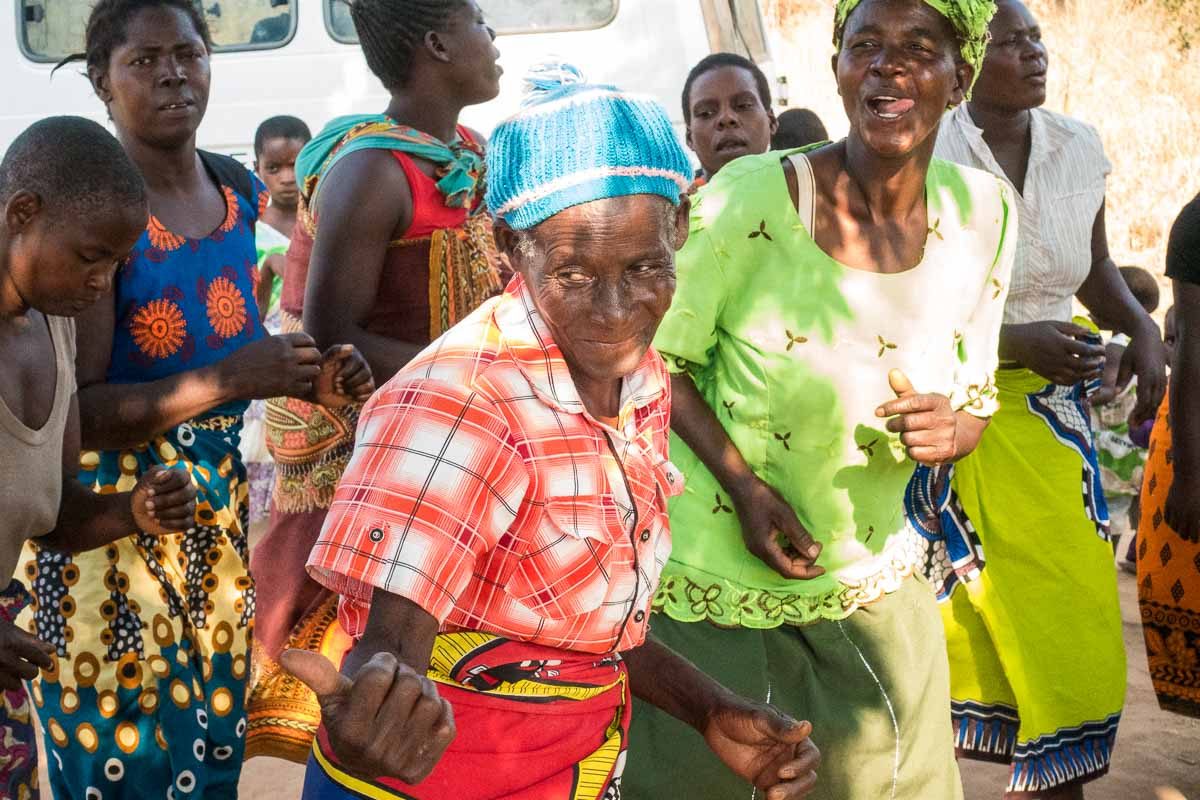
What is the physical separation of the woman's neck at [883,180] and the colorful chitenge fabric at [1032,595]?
127 cm

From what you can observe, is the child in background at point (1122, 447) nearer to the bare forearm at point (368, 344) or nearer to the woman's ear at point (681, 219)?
the bare forearm at point (368, 344)

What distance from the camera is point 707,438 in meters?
2.88

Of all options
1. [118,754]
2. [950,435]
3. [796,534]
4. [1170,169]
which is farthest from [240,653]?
[1170,169]

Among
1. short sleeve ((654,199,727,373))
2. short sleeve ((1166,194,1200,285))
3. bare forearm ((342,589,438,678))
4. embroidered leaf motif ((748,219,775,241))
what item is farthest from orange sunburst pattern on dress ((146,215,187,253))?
short sleeve ((1166,194,1200,285))

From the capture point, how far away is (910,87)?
3.01 meters

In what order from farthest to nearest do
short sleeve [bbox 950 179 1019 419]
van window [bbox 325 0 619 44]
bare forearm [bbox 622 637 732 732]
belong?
van window [bbox 325 0 619 44]
short sleeve [bbox 950 179 1019 419]
bare forearm [bbox 622 637 732 732]

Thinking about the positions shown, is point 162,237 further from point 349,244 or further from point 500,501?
point 500,501

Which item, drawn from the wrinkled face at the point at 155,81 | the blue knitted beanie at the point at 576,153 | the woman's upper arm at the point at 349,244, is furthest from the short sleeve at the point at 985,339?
the wrinkled face at the point at 155,81

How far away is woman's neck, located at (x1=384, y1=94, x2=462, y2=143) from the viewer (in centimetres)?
377

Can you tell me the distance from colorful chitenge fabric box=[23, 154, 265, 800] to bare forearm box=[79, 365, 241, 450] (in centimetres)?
11

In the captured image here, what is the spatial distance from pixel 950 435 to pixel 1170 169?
12.8 metres

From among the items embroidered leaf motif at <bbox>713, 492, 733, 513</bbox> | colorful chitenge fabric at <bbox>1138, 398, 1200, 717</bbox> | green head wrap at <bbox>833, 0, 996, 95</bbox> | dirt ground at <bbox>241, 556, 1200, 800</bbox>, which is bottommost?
dirt ground at <bbox>241, 556, 1200, 800</bbox>

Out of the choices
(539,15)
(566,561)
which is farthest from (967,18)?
(539,15)

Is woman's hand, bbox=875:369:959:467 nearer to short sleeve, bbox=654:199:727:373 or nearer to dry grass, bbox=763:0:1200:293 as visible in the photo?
short sleeve, bbox=654:199:727:373
